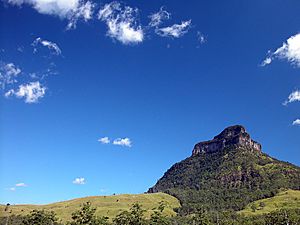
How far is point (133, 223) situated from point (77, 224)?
3311 cm

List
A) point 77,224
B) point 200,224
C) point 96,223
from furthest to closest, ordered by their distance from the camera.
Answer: point 200,224 < point 96,223 < point 77,224

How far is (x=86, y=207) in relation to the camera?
16350 cm

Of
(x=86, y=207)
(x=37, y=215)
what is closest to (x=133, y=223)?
(x=86, y=207)

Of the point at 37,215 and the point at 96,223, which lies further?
the point at 37,215

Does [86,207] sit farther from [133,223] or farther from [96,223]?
[133,223]

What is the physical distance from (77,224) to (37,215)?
4794 cm

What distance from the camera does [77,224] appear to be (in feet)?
523

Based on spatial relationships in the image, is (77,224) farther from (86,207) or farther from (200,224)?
(200,224)

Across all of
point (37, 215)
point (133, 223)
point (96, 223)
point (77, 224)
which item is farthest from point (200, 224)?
point (37, 215)

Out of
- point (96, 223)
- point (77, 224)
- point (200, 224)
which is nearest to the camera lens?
point (77, 224)

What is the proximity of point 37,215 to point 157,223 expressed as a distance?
198 ft

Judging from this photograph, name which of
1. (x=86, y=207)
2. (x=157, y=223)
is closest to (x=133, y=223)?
(x=157, y=223)

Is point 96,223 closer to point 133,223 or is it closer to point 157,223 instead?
point 133,223

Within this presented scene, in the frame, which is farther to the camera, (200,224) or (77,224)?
(200,224)
